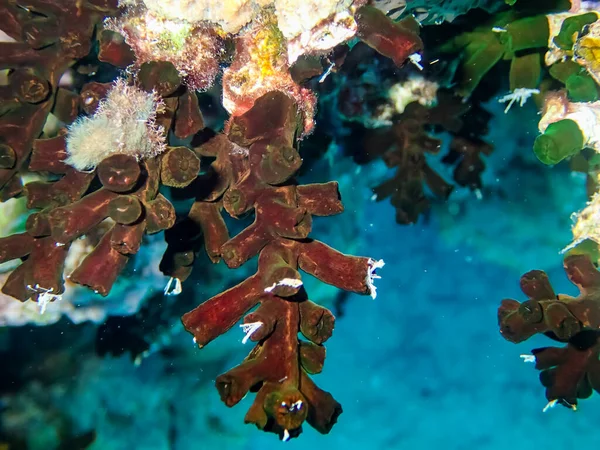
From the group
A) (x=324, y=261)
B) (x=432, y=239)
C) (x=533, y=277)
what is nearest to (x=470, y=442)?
(x=432, y=239)

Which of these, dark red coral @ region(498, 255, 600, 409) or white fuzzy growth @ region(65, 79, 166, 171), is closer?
white fuzzy growth @ region(65, 79, 166, 171)

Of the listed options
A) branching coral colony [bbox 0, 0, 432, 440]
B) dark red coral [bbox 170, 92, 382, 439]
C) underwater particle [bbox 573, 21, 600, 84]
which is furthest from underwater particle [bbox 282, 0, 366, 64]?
underwater particle [bbox 573, 21, 600, 84]

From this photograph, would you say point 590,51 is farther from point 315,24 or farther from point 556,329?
point 315,24

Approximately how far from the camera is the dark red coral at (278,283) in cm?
182

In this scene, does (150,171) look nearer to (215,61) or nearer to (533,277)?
(215,61)

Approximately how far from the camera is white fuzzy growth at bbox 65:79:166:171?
5.97ft

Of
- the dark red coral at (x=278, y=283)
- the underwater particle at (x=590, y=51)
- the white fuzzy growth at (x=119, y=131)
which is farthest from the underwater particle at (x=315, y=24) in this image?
the underwater particle at (x=590, y=51)

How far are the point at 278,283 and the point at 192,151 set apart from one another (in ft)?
2.30

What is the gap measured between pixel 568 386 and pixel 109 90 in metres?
3.24

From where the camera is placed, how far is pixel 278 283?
178 centimetres

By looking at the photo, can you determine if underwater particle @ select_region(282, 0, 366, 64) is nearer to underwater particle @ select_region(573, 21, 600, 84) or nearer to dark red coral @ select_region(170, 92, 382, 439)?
dark red coral @ select_region(170, 92, 382, 439)

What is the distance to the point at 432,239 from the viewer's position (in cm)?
564

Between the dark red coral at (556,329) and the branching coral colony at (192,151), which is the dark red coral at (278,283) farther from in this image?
the dark red coral at (556,329)

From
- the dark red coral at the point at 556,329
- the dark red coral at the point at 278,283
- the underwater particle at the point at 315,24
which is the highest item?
the underwater particle at the point at 315,24
